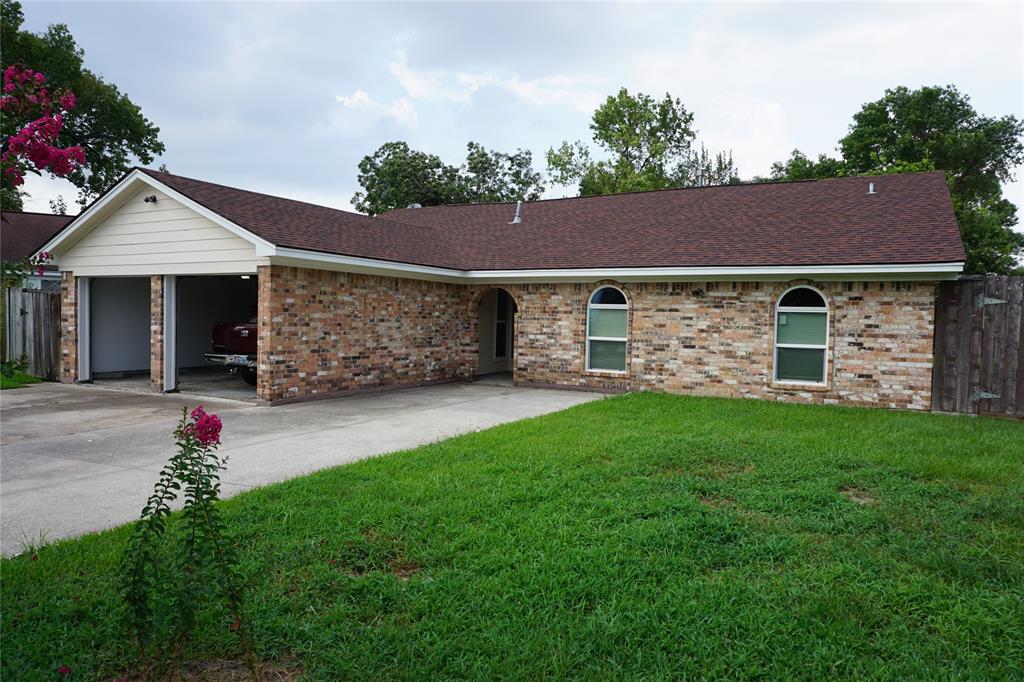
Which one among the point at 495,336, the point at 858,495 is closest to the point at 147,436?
the point at 858,495

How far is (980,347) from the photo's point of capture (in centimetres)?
1066

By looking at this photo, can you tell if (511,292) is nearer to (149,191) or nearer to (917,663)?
(149,191)

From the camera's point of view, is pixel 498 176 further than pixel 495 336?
Yes

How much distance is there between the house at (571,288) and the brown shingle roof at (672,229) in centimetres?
6

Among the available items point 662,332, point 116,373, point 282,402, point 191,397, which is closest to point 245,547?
point 282,402

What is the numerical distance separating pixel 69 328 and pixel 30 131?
1352 cm

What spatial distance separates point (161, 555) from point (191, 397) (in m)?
9.01

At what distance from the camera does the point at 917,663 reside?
3.12m

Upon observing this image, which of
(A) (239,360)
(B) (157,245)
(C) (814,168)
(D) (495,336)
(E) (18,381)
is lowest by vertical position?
(E) (18,381)

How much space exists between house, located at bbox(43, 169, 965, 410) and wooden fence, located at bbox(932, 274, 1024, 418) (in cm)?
31

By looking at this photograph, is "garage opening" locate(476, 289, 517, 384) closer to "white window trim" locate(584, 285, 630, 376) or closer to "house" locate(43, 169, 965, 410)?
"house" locate(43, 169, 965, 410)

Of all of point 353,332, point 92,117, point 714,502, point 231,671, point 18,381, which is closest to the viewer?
point 231,671

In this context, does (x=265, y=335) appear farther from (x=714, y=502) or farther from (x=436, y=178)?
(x=436, y=178)

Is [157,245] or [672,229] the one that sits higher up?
[672,229]
